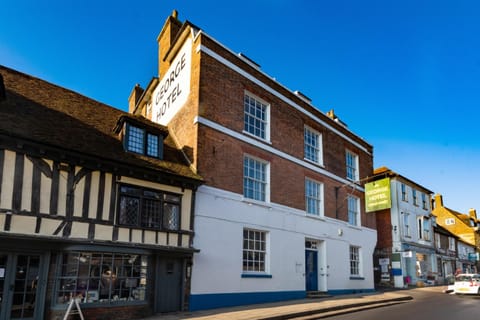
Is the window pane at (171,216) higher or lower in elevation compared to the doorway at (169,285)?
higher

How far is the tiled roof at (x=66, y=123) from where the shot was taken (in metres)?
10.2

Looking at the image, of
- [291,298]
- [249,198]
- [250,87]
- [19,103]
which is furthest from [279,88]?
[19,103]

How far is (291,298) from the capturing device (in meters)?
16.0

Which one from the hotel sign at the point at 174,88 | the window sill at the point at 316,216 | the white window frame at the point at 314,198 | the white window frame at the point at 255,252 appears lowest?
the white window frame at the point at 255,252

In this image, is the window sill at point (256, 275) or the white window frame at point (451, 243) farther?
the white window frame at point (451, 243)

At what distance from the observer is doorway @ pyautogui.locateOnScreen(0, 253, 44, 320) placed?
9.03 meters

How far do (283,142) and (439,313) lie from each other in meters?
9.20

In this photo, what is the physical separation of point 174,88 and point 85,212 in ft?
27.0

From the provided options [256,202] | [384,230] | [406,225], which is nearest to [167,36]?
[256,202]

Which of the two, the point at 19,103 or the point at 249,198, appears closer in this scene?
the point at 19,103

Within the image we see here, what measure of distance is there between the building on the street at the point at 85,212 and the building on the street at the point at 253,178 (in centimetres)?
127

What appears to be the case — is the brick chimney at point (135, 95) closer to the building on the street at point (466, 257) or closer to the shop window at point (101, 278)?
the shop window at point (101, 278)

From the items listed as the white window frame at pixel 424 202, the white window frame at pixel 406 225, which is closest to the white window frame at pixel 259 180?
the white window frame at pixel 406 225

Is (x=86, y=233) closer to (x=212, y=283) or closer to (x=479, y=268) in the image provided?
(x=212, y=283)
